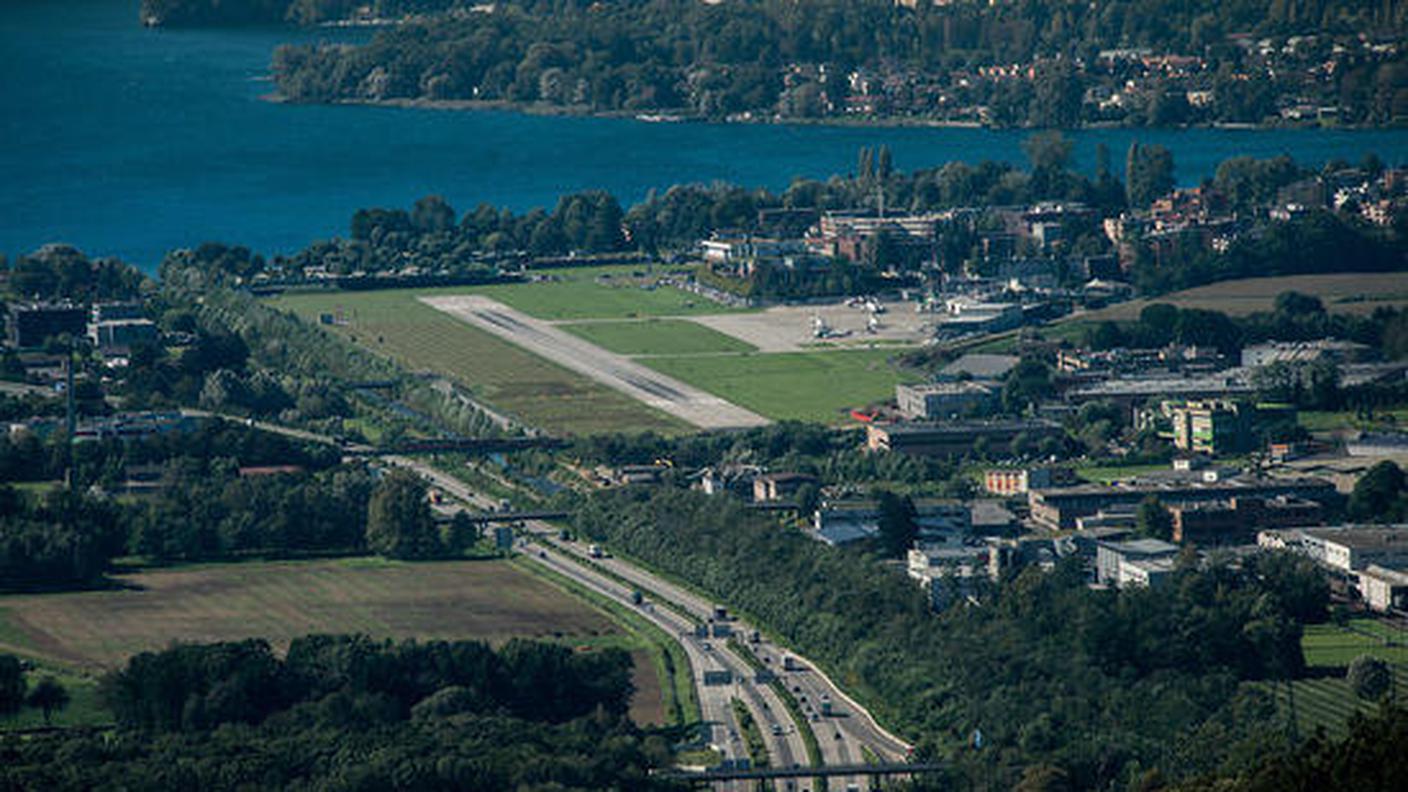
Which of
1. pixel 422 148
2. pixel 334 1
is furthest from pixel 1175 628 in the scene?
pixel 334 1

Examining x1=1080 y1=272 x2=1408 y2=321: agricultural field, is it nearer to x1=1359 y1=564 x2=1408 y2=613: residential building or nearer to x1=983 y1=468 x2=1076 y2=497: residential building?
x1=983 y1=468 x2=1076 y2=497: residential building

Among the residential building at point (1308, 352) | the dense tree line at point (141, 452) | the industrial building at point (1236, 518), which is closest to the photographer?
the industrial building at point (1236, 518)

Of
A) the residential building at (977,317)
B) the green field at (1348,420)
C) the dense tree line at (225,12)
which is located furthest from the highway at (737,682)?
the dense tree line at (225,12)

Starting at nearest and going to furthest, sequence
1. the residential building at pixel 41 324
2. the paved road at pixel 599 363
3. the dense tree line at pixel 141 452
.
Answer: the dense tree line at pixel 141 452, the paved road at pixel 599 363, the residential building at pixel 41 324

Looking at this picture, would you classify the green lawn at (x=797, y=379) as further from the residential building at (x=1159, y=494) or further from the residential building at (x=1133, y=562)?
the residential building at (x=1133, y=562)

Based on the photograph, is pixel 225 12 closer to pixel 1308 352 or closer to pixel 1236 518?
pixel 1308 352

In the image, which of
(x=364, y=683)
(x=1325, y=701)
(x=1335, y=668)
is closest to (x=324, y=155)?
(x=364, y=683)

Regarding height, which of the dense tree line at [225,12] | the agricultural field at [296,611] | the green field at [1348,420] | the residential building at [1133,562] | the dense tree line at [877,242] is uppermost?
the residential building at [1133,562]

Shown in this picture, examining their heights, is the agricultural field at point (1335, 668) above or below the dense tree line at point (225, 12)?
above

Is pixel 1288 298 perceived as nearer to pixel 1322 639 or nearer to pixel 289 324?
pixel 289 324
